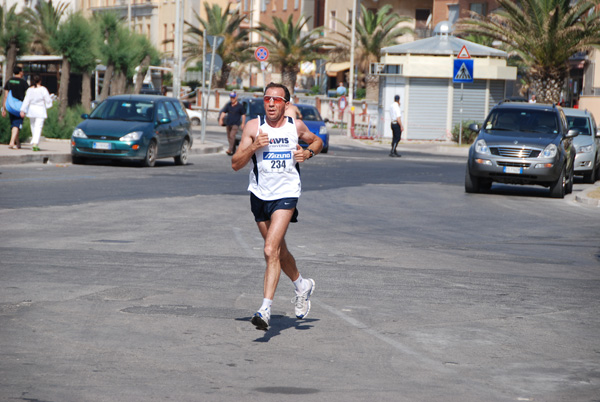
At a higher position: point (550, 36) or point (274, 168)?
point (550, 36)

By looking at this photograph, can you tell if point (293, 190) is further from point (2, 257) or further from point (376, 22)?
point (376, 22)

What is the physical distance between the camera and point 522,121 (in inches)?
878

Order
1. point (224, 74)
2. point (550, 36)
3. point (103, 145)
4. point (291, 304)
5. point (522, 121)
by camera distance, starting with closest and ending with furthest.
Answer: point (291, 304) < point (522, 121) < point (103, 145) < point (550, 36) < point (224, 74)

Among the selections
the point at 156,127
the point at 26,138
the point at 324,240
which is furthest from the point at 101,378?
the point at 26,138

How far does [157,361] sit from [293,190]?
6.04 feet

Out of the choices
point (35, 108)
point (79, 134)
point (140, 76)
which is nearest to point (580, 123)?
point (79, 134)

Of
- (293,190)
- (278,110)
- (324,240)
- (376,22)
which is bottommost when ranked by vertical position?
(324,240)

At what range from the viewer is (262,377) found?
20.2ft

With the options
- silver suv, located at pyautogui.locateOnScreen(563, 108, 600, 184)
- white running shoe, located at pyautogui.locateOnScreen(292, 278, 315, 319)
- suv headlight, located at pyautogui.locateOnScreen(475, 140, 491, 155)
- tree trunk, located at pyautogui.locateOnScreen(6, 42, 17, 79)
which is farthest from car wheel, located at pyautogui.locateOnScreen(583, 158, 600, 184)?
white running shoe, located at pyautogui.locateOnScreen(292, 278, 315, 319)

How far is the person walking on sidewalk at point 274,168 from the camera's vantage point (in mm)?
7625

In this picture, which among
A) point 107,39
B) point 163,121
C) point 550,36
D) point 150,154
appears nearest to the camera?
point 150,154

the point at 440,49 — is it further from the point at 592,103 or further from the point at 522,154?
the point at 522,154

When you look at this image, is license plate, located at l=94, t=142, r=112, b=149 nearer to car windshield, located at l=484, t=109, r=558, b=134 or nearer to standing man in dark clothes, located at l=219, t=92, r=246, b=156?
standing man in dark clothes, located at l=219, t=92, r=246, b=156

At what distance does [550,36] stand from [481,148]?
23.3 meters
